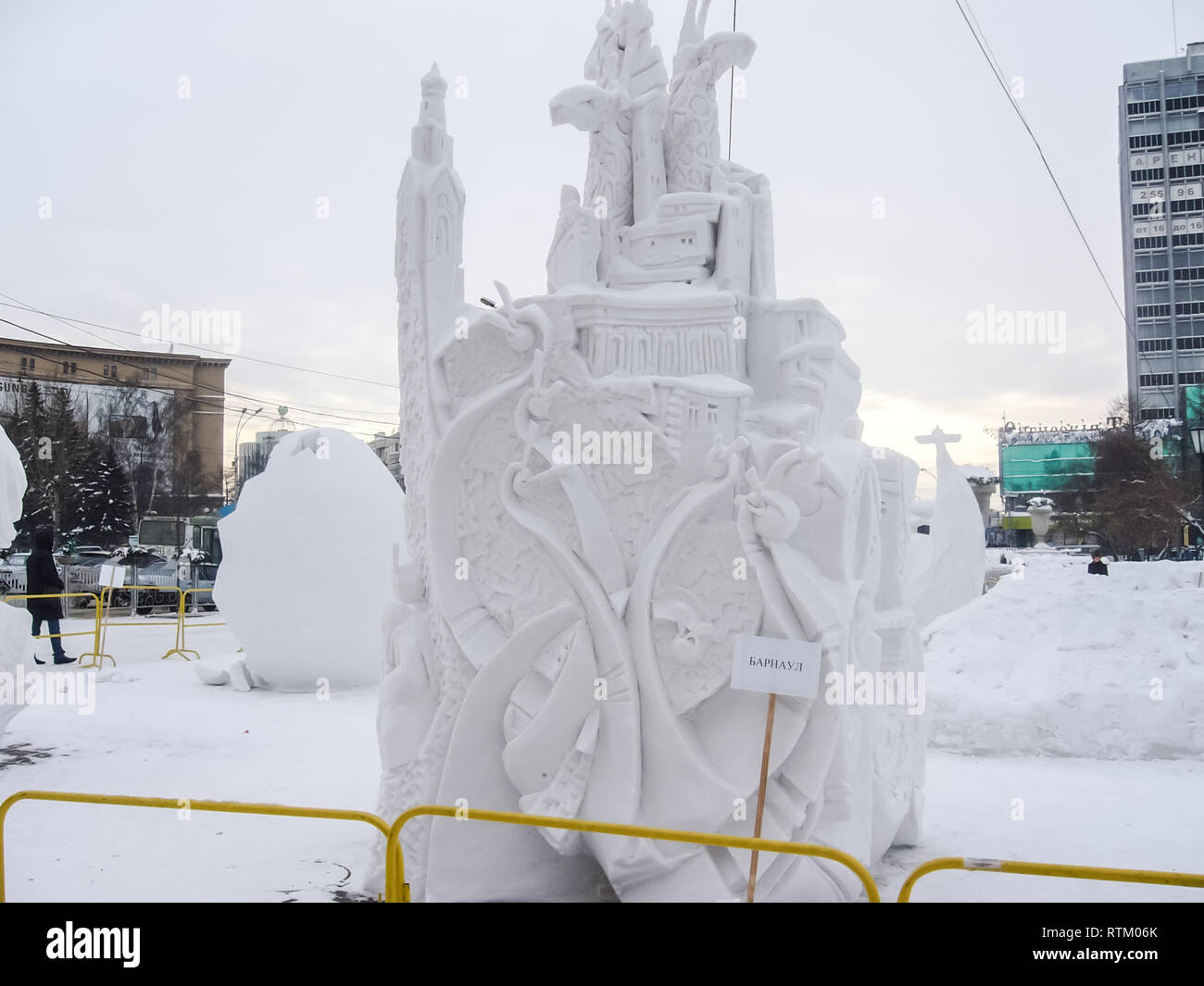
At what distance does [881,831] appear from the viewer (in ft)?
18.8

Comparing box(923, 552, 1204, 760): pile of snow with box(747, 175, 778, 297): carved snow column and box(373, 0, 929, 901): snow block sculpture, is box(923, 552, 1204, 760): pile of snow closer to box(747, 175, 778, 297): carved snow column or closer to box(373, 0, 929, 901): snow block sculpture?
box(373, 0, 929, 901): snow block sculpture

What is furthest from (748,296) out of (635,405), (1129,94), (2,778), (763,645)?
(1129,94)

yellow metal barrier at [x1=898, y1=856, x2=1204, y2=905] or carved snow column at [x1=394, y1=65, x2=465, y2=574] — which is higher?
carved snow column at [x1=394, y1=65, x2=465, y2=574]

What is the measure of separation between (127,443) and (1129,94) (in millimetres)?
46314

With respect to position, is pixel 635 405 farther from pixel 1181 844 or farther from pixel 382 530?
pixel 382 530

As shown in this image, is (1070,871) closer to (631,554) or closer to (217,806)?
(631,554)

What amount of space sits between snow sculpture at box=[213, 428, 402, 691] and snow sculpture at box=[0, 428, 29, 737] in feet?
8.50

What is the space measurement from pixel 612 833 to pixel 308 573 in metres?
8.25

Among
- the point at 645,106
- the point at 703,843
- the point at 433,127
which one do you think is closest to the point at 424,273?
the point at 433,127

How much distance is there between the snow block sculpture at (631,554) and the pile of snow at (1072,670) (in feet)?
12.7

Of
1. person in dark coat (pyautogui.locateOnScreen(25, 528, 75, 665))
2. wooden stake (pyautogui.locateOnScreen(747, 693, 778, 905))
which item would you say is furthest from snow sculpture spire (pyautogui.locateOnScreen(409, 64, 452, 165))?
person in dark coat (pyautogui.locateOnScreen(25, 528, 75, 665))

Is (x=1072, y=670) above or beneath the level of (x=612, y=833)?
beneath

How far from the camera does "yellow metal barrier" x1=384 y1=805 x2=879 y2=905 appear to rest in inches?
129

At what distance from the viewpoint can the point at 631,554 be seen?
16.8ft
